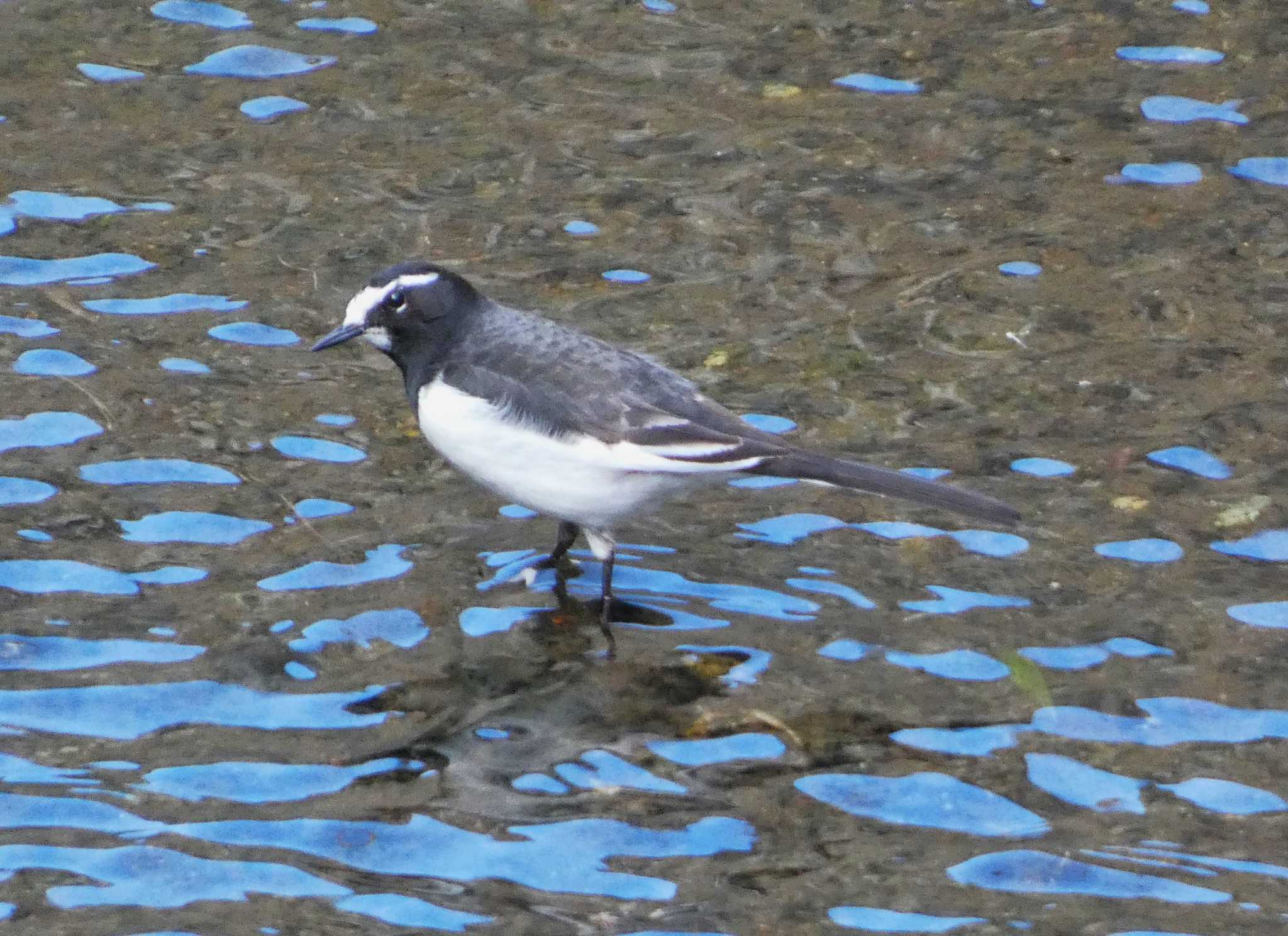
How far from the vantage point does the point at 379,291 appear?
7.35m

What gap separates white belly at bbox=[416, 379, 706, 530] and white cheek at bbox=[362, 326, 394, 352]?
46cm

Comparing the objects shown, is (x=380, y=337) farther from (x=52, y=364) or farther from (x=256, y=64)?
(x=256, y=64)

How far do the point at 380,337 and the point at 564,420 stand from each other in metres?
0.99

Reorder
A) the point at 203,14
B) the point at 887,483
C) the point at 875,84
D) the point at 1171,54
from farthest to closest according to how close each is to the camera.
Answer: the point at 203,14
the point at 1171,54
the point at 875,84
the point at 887,483

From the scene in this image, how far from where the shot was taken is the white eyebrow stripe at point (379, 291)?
289 inches

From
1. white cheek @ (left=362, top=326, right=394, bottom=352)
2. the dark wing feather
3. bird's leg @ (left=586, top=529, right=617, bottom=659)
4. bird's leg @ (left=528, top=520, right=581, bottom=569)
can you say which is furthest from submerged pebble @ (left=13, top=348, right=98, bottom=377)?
bird's leg @ (left=586, top=529, right=617, bottom=659)

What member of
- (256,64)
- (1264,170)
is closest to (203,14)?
(256,64)

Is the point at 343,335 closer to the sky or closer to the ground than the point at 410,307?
closer to the ground

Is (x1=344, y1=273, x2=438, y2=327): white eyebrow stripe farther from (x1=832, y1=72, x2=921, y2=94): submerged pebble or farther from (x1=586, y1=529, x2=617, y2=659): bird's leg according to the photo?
(x1=832, y1=72, x2=921, y2=94): submerged pebble

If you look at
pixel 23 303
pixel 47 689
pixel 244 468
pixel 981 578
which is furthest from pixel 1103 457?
pixel 23 303

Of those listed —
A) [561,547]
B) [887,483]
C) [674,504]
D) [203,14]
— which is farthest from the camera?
[203,14]

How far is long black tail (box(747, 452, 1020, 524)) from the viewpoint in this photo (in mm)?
6641

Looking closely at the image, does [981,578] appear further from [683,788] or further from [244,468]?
[244,468]

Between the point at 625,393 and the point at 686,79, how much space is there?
5105 mm
